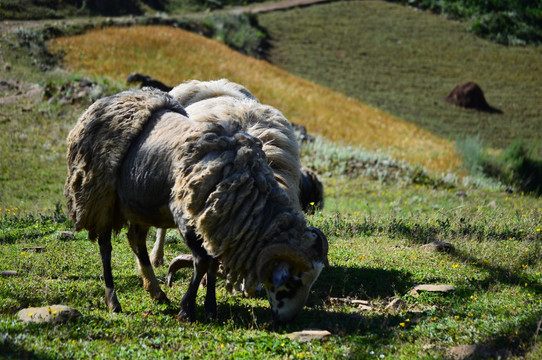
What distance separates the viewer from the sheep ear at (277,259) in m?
5.36

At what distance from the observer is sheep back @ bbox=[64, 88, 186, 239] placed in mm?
6484

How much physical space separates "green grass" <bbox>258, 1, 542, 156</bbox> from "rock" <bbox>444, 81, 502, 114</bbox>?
41 centimetres

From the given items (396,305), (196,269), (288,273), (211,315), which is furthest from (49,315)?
(396,305)

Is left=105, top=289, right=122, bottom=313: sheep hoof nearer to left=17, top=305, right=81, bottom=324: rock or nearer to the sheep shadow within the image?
left=17, top=305, right=81, bottom=324: rock

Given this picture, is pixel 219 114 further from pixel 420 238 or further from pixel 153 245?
pixel 420 238

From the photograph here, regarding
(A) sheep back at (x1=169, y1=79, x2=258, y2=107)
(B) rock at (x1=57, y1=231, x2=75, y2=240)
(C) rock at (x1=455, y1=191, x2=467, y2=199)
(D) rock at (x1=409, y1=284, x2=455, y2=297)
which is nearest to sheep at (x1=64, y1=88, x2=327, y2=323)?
(D) rock at (x1=409, y1=284, x2=455, y2=297)

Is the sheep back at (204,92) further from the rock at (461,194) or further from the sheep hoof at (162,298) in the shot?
the rock at (461,194)

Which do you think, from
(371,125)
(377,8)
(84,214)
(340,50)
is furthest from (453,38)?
(84,214)

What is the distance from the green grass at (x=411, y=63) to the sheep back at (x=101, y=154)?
19.3m

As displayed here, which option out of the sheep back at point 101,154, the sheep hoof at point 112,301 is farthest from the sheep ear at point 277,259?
the sheep back at point 101,154

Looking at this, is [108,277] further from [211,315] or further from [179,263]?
[211,315]

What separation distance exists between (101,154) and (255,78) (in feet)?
82.7

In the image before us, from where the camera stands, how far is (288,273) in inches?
216

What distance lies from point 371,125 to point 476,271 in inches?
877
